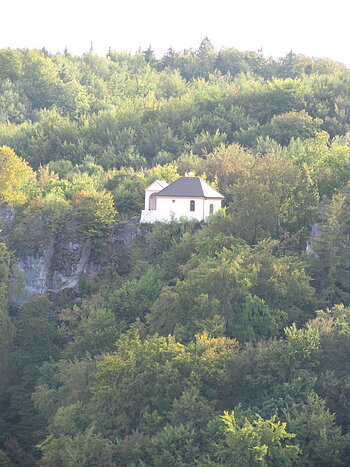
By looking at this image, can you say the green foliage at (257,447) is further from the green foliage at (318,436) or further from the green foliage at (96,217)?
the green foliage at (96,217)

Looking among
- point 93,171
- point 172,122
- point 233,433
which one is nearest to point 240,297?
point 233,433

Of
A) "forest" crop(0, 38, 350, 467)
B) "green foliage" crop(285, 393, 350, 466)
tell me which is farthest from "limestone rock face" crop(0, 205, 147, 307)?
"green foliage" crop(285, 393, 350, 466)

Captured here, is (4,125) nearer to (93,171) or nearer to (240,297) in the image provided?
(93,171)

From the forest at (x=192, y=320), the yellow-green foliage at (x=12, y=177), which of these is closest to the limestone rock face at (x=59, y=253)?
the forest at (x=192, y=320)

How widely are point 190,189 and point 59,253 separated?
9973mm

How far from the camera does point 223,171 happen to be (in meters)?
69.2

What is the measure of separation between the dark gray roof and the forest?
1833mm

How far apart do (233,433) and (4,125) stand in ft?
221

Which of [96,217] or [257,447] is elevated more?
[96,217]

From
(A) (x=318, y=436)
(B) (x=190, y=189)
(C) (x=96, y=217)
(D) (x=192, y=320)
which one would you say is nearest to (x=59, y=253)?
(C) (x=96, y=217)

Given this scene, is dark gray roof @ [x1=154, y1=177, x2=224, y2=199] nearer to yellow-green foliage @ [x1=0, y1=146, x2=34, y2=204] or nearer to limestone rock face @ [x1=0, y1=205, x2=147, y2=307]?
limestone rock face @ [x1=0, y1=205, x2=147, y2=307]

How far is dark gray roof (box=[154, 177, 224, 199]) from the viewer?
6222 cm

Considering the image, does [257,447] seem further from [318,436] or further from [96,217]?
[96,217]

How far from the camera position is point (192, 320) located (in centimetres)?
5141
